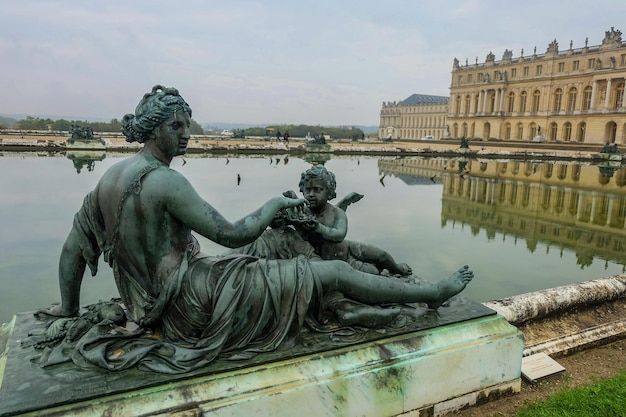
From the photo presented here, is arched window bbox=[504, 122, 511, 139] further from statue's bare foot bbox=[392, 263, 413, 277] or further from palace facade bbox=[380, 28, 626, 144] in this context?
statue's bare foot bbox=[392, 263, 413, 277]

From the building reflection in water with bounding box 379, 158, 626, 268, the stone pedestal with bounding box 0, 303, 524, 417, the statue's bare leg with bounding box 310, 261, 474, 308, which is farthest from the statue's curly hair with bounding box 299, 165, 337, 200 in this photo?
the building reflection in water with bounding box 379, 158, 626, 268

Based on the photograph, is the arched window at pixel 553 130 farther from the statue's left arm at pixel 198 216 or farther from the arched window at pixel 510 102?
the statue's left arm at pixel 198 216

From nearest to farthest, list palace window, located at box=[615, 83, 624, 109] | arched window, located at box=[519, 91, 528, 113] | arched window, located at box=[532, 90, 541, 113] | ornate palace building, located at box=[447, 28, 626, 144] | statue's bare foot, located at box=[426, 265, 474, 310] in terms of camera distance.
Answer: statue's bare foot, located at box=[426, 265, 474, 310] < palace window, located at box=[615, 83, 624, 109] < ornate palace building, located at box=[447, 28, 626, 144] < arched window, located at box=[532, 90, 541, 113] < arched window, located at box=[519, 91, 528, 113]

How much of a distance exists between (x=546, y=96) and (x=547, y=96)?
225 mm

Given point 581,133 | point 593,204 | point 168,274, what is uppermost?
point 581,133

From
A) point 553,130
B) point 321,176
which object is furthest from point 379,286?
point 553,130

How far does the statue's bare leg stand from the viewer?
2.71 m

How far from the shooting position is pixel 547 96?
57406 millimetres

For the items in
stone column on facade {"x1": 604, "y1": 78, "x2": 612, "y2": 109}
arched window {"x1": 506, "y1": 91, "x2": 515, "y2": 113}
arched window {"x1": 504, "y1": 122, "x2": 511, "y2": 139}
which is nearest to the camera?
stone column on facade {"x1": 604, "y1": 78, "x2": 612, "y2": 109}

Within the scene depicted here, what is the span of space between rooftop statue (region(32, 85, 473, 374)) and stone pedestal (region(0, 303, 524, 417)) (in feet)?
0.37

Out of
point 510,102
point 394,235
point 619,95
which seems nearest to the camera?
point 394,235

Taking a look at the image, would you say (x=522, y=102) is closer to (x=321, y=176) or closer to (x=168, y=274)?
(x=321, y=176)

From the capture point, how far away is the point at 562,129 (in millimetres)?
55875

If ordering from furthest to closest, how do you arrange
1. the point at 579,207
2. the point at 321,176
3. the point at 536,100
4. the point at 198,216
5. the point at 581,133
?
the point at 536,100 → the point at 581,133 → the point at 579,207 → the point at 321,176 → the point at 198,216
